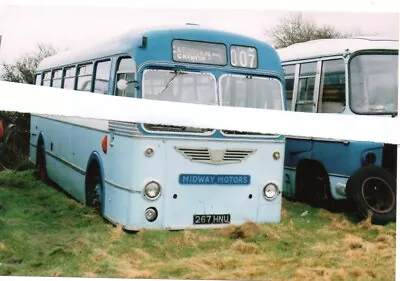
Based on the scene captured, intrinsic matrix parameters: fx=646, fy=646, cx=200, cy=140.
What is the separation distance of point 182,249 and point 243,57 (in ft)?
3.87

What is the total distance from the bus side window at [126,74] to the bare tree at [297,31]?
2.78ft

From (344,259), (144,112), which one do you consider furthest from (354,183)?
(144,112)

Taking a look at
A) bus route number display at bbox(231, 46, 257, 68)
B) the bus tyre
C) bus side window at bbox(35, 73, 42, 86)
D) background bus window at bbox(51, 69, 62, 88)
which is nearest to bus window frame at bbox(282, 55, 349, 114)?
bus route number display at bbox(231, 46, 257, 68)

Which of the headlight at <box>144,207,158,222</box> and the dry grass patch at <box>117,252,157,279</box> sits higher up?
the headlight at <box>144,207,158,222</box>

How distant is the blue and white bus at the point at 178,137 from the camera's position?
3693mm

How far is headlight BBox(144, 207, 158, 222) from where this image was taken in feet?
12.2

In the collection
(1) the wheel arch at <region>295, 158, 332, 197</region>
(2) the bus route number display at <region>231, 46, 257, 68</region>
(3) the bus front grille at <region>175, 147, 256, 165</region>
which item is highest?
(2) the bus route number display at <region>231, 46, 257, 68</region>

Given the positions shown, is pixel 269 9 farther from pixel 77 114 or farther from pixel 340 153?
pixel 77 114

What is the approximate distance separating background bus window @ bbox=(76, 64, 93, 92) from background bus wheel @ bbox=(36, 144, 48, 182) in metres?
0.52

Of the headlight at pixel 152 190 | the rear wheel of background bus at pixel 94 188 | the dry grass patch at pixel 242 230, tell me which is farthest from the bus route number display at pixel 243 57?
the rear wheel of background bus at pixel 94 188

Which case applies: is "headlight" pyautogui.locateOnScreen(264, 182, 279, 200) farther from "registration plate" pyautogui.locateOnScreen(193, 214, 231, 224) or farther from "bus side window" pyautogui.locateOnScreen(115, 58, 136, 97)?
"bus side window" pyautogui.locateOnScreen(115, 58, 136, 97)

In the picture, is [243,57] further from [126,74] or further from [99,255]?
[99,255]

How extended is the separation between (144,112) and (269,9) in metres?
0.96

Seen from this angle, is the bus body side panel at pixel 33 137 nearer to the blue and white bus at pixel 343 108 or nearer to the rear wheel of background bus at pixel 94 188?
the rear wheel of background bus at pixel 94 188
